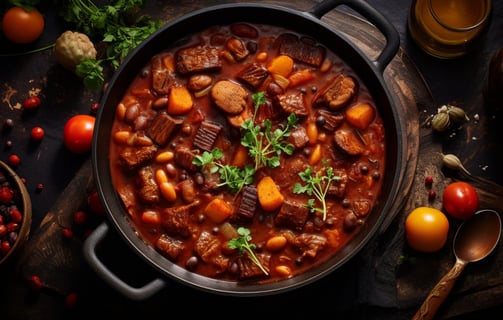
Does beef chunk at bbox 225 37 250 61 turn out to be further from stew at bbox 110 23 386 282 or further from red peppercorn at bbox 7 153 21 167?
red peppercorn at bbox 7 153 21 167

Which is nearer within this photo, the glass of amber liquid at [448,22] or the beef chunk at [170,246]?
the beef chunk at [170,246]

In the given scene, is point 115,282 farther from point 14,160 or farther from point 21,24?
point 21,24

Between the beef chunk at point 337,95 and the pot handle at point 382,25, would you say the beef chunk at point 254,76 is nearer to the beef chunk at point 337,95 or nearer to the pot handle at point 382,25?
the beef chunk at point 337,95

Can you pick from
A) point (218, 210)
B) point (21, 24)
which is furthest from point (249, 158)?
point (21, 24)

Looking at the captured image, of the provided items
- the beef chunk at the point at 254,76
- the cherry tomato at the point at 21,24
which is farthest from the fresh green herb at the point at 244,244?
the cherry tomato at the point at 21,24

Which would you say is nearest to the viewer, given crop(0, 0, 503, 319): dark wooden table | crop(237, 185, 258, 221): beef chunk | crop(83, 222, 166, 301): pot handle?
crop(83, 222, 166, 301): pot handle

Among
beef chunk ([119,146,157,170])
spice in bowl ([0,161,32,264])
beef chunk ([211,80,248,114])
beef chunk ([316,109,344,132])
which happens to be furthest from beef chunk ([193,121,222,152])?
spice in bowl ([0,161,32,264])
